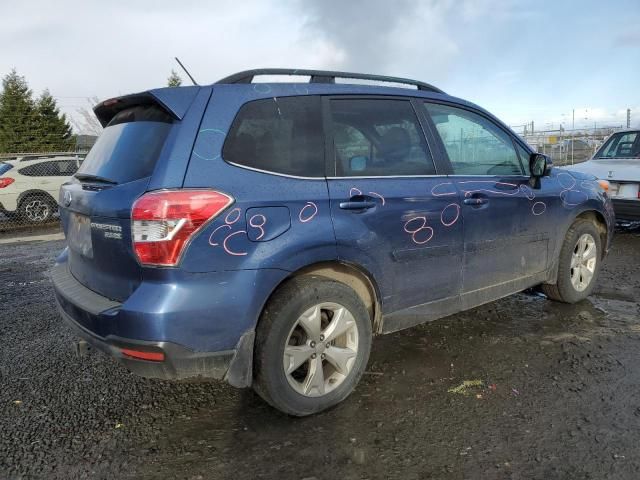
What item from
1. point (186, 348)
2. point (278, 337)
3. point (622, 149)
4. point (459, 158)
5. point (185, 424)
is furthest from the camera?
point (622, 149)

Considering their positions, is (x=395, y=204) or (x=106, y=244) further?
(x=395, y=204)

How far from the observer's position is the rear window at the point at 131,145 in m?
2.70

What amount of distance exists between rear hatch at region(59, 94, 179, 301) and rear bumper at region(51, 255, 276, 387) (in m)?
0.12

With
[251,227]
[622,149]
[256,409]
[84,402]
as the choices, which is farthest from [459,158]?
[622,149]

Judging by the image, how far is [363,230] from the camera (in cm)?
298

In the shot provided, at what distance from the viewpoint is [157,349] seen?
243 cm

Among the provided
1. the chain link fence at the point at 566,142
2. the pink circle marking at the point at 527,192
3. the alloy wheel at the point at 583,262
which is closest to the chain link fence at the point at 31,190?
the pink circle marking at the point at 527,192

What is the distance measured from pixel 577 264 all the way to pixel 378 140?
2.59 meters

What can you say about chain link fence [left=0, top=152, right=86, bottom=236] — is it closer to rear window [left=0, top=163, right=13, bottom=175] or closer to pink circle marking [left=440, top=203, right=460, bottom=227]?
rear window [left=0, top=163, right=13, bottom=175]

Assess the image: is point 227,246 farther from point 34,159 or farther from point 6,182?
point 34,159

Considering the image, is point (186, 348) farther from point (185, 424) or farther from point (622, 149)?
point (622, 149)

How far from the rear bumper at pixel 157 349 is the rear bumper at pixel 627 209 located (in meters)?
7.09

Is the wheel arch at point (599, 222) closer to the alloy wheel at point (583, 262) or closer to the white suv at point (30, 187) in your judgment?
the alloy wheel at point (583, 262)

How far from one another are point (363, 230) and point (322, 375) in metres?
0.84
